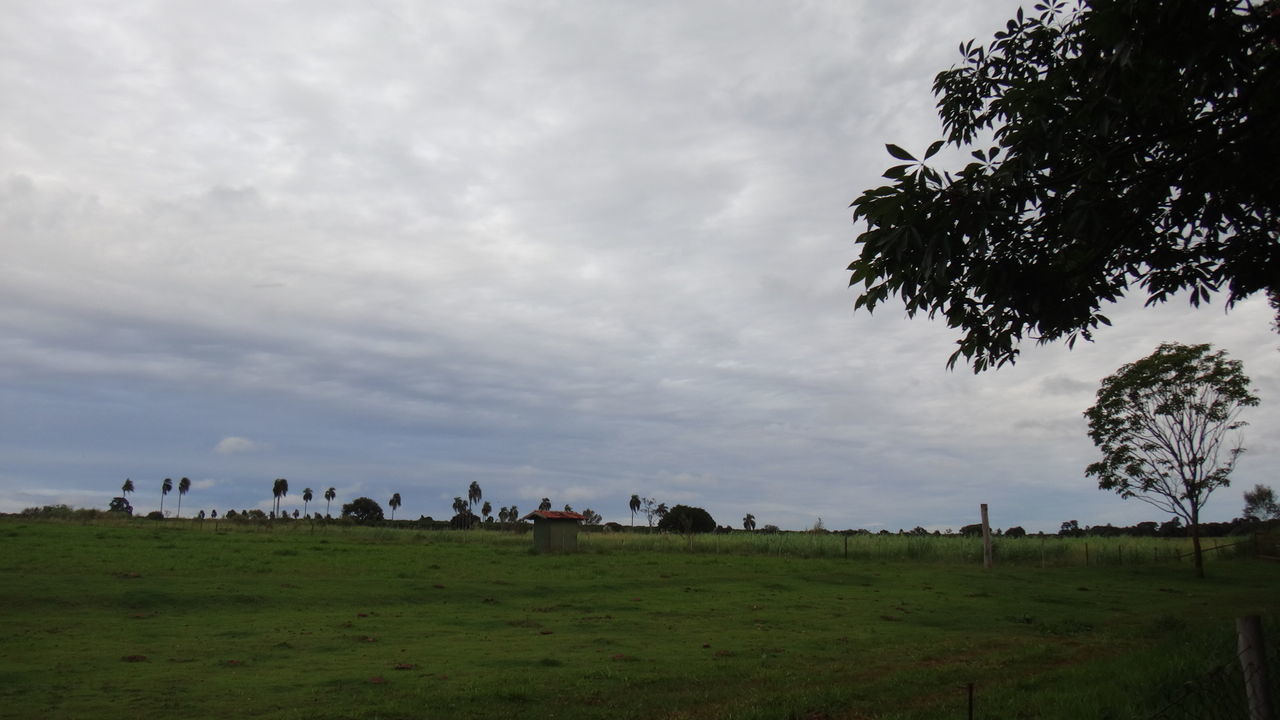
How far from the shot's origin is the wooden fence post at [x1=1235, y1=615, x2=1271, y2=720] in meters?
5.24

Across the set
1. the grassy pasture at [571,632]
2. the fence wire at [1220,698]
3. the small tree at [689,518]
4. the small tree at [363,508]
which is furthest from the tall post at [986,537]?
the small tree at [363,508]

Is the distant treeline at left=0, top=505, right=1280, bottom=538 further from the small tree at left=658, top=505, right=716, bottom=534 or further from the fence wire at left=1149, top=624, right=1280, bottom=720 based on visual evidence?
the fence wire at left=1149, top=624, right=1280, bottom=720

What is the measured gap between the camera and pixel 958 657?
15438mm

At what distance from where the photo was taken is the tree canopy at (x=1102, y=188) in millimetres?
5668

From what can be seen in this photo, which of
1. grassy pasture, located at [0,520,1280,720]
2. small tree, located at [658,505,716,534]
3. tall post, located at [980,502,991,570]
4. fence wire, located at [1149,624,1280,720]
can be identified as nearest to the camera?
fence wire, located at [1149,624,1280,720]

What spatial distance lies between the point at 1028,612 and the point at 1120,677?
14677mm

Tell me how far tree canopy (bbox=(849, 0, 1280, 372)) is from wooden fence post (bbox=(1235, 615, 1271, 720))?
2.75 metres

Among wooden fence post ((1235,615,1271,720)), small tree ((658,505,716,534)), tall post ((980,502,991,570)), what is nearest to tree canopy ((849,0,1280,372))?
wooden fence post ((1235,615,1271,720))

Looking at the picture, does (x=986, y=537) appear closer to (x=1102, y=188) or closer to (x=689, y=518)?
(x=1102, y=188)

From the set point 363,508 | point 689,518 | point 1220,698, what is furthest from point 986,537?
point 363,508

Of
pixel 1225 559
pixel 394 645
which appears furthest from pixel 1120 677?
pixel 1225 559

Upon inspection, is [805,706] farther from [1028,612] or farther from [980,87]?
[1028,612]

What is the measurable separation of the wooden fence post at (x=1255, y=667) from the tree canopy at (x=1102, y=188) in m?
2.75

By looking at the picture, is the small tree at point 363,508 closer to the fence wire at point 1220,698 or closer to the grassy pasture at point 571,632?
the grassy pasture at point 571,632
